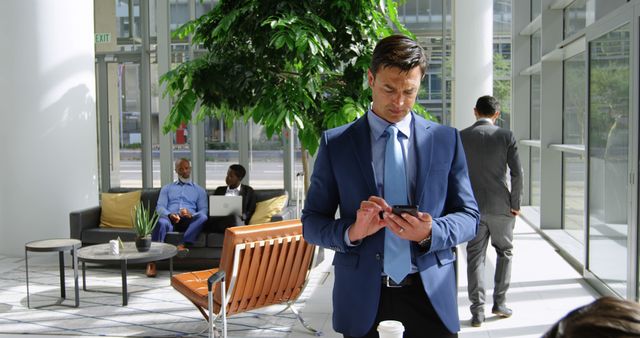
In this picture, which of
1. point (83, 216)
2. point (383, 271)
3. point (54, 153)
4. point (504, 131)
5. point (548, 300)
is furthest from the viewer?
point (54, 153)

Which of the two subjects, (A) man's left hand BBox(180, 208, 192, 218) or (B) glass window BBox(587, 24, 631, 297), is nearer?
(B) glass window BBox(587, 24, 631, 297)

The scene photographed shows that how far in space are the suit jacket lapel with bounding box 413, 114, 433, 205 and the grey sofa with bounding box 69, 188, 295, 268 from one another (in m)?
6.25

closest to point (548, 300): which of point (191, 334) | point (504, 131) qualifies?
point (504, 131)

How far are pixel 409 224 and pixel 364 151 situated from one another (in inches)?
12.0

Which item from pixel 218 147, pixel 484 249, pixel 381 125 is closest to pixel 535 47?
pixel 218 147

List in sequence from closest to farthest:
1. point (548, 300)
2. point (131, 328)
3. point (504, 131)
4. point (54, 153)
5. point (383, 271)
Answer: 1. point (383, 271)
2. point (504, 131)
3. point (131, 328)
4. point (548, 300)
5. point (54, 153)

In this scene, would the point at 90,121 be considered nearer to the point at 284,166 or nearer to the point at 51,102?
the point at 51,102

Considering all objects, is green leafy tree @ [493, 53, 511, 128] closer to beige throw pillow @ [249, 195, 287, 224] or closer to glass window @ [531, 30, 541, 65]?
glass window @ [531, 30, 541, 65]

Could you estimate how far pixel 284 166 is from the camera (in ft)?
43.5

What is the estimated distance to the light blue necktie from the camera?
2.03 meters

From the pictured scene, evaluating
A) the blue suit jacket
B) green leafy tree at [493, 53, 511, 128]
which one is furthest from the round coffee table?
green leafy tree at [493, 53, 511, 128]

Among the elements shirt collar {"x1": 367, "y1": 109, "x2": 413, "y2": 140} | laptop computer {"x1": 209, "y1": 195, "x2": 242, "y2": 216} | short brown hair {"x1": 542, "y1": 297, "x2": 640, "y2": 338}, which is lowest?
laptop computer {"x1": 209, "y1": 195, "x2": 242, "y2": 216}

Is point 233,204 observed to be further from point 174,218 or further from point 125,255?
point 125,255

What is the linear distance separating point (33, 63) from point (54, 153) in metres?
1.23
